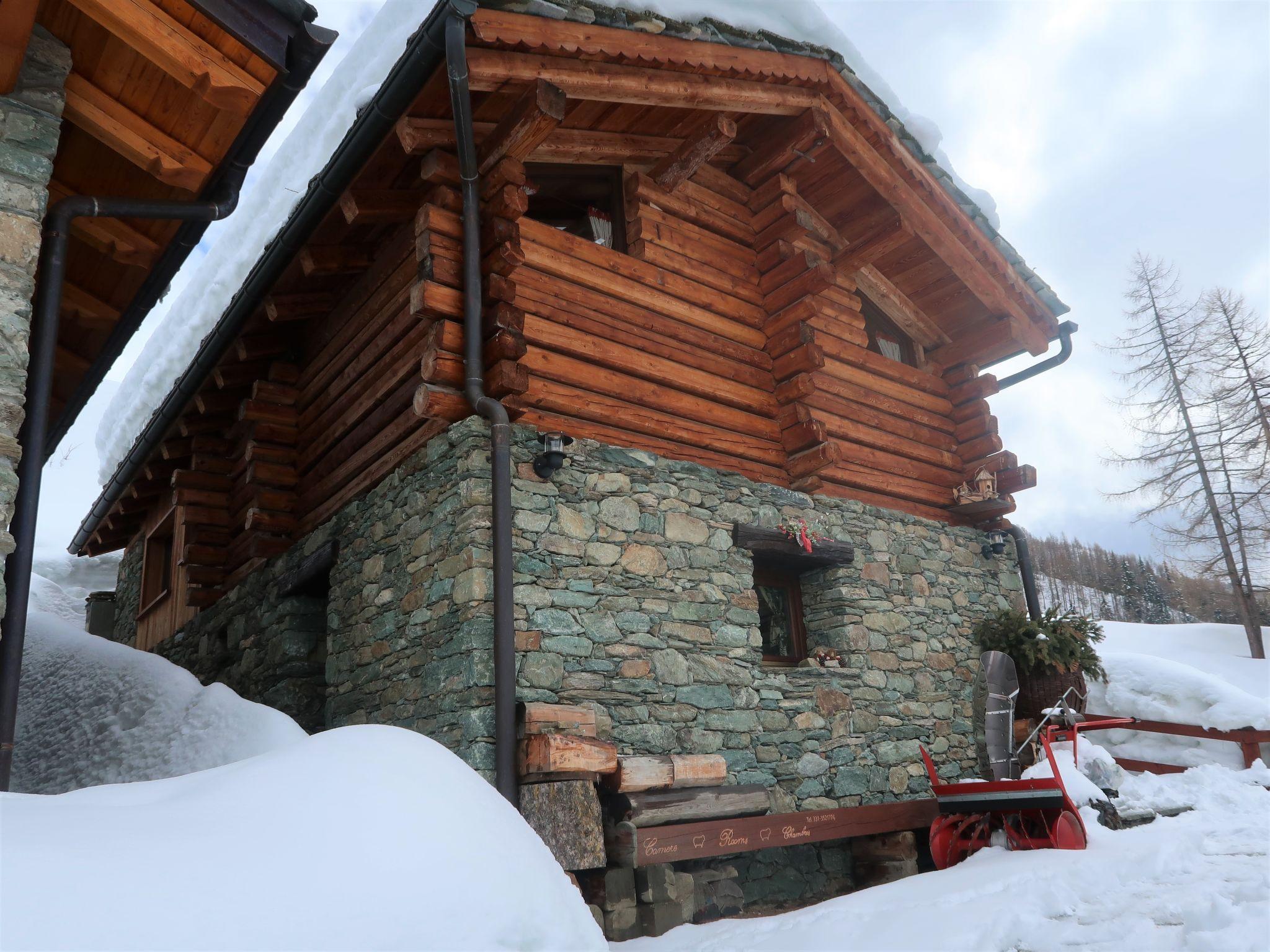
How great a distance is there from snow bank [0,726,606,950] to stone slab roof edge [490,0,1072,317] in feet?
15.4

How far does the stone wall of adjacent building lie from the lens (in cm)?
372

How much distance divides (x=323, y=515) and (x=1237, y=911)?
6.63 m

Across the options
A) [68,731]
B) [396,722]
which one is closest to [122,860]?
[396,722]

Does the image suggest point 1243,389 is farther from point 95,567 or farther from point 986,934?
point 95,567

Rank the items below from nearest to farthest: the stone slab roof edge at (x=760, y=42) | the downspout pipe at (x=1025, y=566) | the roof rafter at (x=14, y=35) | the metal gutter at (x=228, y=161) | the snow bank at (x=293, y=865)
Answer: the snow bank at (x=293, y=865) → the roof rafter at (x=14, y=35) → the metal gutter at (x=228, y=161) → the stone slab roof edge at (x=760, y=42) → the downspout pipe at (x=1025, y=566)

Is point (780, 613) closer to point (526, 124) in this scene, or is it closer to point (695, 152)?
point (695, 152)

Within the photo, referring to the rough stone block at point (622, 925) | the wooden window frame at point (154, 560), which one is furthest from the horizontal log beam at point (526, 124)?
the wooden window frame at point (154, 560)

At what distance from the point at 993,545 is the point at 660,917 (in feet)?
18.5

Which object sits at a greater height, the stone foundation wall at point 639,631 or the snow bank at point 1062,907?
the stone foundation wall at point 639,631

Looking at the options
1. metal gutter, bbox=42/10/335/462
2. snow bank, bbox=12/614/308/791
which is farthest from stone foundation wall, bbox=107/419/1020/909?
metal gutter, bbox=42/10/335/462

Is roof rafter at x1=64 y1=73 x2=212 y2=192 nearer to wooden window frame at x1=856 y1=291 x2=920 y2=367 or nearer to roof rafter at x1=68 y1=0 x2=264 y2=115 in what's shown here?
roof rafter at x1=68 y1=0 x2=264 y2=115

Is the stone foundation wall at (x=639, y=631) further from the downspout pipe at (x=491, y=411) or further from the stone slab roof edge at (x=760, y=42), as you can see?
the stone slab roof edge at (x=760, y=42)

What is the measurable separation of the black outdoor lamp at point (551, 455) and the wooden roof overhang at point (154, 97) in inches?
90.4

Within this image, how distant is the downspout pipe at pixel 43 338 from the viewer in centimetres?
394
